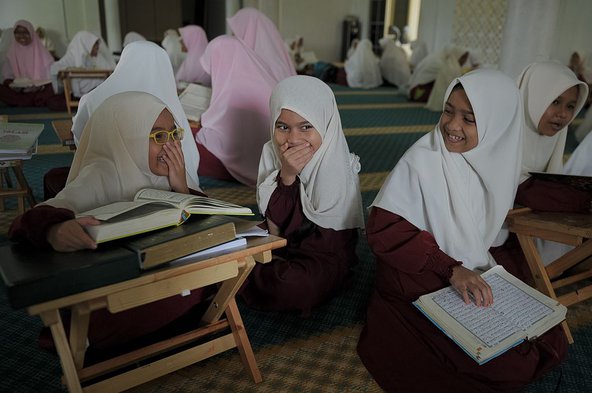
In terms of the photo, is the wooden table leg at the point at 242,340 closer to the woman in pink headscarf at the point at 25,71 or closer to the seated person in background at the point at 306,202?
the seated person in background at the point at 306,202

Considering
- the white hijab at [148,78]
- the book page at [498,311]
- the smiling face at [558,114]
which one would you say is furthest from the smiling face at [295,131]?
the smiling face at [558,114]

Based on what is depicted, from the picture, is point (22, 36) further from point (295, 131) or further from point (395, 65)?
point (295, 131)

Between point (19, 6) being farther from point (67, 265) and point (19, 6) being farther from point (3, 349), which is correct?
point (67, 265)

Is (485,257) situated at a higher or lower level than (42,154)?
higher

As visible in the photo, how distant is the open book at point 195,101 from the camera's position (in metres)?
3.91

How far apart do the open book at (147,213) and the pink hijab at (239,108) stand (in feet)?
7.54

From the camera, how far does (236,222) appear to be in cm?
124

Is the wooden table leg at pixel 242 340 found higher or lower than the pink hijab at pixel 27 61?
lower

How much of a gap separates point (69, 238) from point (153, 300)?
23 centimetres

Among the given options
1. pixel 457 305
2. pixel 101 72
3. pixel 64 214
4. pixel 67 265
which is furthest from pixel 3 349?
pixel 101 72

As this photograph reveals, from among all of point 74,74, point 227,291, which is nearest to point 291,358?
point 227,291

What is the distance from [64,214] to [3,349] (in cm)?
89

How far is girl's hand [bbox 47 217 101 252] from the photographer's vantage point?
1.08 metres

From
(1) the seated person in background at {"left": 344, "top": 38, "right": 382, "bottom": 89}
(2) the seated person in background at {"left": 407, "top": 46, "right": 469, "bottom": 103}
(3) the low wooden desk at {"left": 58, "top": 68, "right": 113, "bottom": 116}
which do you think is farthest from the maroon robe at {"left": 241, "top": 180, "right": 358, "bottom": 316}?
(1) the seated person in background at {"left": 344, "top": 38, "right": 382, "bottom": 89}
